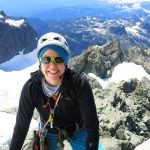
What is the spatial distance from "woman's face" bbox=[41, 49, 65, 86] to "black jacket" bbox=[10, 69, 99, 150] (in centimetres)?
14

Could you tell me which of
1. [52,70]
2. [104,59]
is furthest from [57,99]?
[104,59]

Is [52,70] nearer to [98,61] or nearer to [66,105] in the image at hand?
[66,105]

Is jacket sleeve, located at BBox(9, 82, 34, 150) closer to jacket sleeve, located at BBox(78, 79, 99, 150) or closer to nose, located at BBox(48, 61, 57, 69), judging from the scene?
nose, located at BBox(48, 61, 57, 69)

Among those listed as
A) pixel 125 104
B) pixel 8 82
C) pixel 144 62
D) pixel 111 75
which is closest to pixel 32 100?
pixel 125 104

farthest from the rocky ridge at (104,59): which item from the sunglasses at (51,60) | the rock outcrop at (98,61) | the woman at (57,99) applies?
the sunglasses at (51,60)

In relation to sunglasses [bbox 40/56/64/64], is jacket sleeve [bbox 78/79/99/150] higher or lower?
lower

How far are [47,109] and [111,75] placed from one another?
4635 centimetres

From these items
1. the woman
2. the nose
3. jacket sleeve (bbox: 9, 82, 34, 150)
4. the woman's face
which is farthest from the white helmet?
jacket sleeve (bbox: 9, 82, 34, 150)

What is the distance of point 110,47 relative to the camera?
65938mm

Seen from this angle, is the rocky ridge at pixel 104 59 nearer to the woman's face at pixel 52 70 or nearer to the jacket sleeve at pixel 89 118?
the woman's face at pixel 52 70

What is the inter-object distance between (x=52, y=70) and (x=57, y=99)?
0.60 meters

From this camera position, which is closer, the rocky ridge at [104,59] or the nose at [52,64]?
the nose at [52,64]

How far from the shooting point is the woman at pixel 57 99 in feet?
25.3

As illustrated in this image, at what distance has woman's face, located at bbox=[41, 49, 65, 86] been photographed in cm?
777
